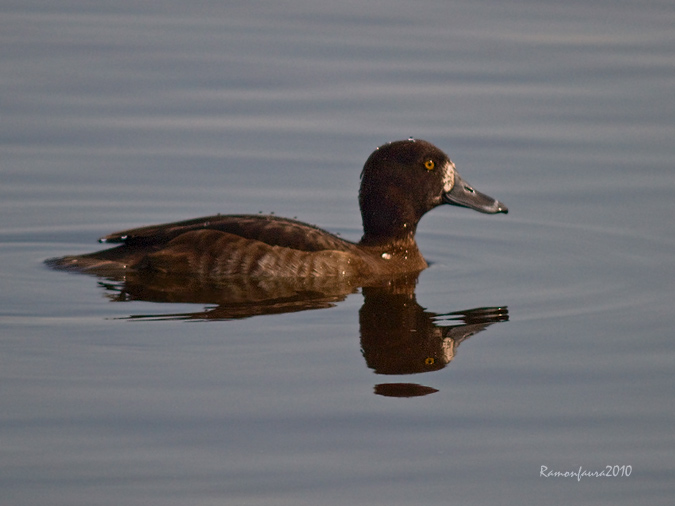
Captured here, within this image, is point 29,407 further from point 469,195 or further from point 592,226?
point 592,226

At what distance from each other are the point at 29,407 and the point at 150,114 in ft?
22.7

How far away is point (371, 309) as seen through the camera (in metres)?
8.16

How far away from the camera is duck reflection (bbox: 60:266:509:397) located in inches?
277

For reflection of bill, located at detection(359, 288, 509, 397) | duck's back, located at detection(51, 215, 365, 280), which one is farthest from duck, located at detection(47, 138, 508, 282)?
reflection of bill, located at detection(359, 288, 509, 397)

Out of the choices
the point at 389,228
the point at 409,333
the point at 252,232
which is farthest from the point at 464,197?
the point at 409,333

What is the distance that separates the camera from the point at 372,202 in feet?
31.2

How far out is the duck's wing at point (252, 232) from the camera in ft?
29.1

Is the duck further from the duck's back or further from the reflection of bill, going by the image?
the reflection of bill

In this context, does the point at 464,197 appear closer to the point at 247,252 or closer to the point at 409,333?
the point at 247,252

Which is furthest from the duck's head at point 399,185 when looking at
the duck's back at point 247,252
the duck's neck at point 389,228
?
the duck's back at point 247,252

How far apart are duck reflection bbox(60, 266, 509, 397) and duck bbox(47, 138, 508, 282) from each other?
10 cm

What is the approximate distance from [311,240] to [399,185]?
3.26 feet

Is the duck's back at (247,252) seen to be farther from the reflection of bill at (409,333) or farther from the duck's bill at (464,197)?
the duck's bill at (464,197)

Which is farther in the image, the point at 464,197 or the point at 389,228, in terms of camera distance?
the point at 464,197
